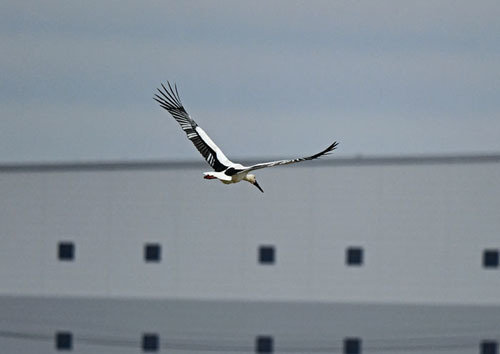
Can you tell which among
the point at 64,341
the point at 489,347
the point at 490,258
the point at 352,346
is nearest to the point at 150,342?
the point at 64,341

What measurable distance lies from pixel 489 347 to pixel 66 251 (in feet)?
51.4

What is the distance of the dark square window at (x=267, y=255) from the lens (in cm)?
5153

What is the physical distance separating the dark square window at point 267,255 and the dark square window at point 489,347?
26.5 ft

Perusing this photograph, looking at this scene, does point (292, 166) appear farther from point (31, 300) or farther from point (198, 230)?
point (31, 300)

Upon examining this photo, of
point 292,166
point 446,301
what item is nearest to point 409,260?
point 446,301

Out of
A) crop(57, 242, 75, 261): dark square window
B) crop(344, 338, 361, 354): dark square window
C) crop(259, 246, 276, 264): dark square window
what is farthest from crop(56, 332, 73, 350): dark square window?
crop(344, 338, 361, 354): dark square window

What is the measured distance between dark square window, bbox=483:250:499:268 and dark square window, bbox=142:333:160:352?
12365 mm

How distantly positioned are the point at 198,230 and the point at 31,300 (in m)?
7.34

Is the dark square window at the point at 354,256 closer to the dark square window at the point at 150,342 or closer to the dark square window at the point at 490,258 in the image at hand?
the dark square window at the point at 490,258

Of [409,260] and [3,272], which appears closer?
[409,260]

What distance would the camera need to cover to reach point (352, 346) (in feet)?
174

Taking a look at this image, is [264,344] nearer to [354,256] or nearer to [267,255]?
[267,255]

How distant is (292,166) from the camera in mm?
51062

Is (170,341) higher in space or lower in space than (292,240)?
lower
